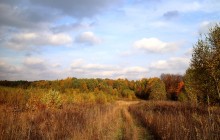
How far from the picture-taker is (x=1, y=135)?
8.62 metres

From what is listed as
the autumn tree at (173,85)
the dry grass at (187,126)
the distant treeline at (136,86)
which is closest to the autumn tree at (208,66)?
the dry grass at (187,126)

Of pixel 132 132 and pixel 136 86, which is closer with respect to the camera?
pixel 132 132

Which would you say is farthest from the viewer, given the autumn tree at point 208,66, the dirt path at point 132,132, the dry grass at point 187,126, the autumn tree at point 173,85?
the autumn tree at point 173,85

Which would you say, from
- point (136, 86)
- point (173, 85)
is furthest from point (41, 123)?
point (136, 86)

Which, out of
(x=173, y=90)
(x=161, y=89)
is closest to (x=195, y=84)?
(x=161, y=89)

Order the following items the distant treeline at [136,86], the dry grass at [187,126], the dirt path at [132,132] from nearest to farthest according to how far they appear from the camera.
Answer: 1. the dry grass at [187,126]
2. the dirt path at [132,132]
3. the distant treeline at [136,86]

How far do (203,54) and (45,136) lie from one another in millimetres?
19134

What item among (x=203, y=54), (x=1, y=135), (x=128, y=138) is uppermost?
(x=203, y=54)

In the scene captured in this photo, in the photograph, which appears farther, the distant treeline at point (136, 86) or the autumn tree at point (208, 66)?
the distant treeline at point (136, 86)

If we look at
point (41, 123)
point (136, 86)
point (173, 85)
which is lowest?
point (41, 123)

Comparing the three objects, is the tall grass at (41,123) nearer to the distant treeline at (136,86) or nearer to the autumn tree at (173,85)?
the distant treeline at (136,86)

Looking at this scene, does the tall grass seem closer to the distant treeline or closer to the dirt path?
the dirt path

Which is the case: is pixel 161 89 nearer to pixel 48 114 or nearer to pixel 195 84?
pixel 195 84

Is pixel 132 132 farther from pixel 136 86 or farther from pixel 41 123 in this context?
pixel 136 86
